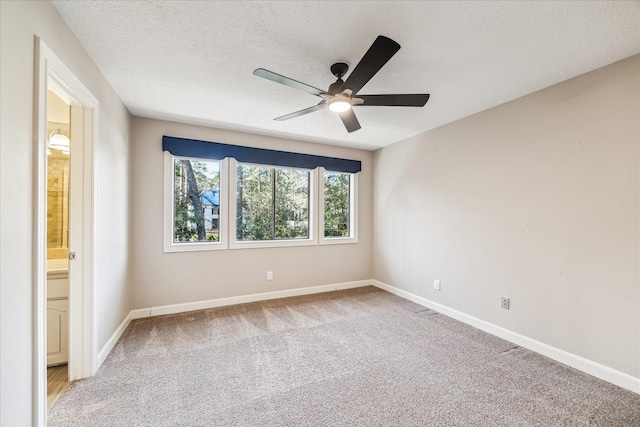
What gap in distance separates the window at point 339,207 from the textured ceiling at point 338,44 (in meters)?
1.84

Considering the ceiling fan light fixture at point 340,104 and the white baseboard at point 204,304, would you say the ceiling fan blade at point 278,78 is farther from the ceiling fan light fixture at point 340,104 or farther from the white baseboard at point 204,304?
the white baseboard at point 204,304

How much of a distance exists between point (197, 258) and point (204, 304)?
605 millimetres

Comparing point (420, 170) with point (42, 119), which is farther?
point (420, 170)

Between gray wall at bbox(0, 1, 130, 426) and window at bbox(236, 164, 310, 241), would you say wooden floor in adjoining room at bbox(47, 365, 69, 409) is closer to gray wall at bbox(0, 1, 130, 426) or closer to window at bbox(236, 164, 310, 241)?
gray wall at bbox(0, 1, 130, 426)

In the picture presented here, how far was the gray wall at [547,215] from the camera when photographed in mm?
2033

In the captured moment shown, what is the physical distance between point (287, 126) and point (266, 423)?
9.98ft

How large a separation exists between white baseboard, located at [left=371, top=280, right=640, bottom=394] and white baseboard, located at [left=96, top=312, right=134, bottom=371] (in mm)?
3517

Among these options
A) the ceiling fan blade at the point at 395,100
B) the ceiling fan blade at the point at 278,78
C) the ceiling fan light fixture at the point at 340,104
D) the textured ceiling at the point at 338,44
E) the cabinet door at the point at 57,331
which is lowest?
the cabinet door at the point at 57,331

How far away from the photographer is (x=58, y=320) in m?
2.20

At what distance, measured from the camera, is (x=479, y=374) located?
7.09ft

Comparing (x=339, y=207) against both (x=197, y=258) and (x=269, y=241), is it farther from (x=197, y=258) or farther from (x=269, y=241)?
(x=197, y=258)

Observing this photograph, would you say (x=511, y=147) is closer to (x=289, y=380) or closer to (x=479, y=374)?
(x=479, y=374)

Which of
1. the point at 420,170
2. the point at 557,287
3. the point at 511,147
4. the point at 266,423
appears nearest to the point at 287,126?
the point at 420,170

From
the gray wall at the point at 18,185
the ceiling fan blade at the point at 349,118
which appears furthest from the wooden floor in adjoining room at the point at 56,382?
the ceiling fan blade at the point at 349,118
